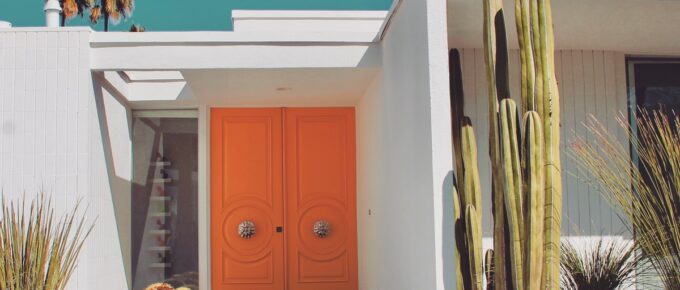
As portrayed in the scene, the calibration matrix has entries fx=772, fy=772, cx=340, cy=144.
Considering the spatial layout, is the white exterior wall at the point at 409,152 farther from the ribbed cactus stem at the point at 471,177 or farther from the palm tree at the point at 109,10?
the palm tree at the point at 109,10

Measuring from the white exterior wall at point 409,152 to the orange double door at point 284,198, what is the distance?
1066mm

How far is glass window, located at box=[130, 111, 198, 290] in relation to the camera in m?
8.59

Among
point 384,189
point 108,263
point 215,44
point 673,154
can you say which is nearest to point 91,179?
point 108,263

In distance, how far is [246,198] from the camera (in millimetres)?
8961

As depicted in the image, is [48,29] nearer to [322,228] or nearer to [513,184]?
[322,228]

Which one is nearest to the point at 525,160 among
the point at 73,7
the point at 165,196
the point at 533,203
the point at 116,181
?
the point at 533,203

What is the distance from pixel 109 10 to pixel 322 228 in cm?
1831

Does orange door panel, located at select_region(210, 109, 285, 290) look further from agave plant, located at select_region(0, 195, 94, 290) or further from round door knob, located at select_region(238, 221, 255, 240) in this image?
→ agave plant, located at select_region(0, 195, 94, 290)

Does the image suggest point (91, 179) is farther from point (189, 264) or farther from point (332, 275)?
point (332, 275)

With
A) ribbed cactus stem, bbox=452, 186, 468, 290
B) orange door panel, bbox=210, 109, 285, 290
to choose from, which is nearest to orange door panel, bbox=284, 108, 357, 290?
orange door panel, bbox=210, 109, 285, 290

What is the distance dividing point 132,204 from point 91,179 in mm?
1963

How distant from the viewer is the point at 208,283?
346 inches

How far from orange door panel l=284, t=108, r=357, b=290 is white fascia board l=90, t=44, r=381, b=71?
233cm

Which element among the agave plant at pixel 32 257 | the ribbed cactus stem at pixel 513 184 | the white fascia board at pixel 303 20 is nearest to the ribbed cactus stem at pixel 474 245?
the ribbed cactus stem at pixel 513 184
